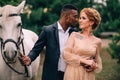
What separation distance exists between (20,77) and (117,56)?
618cm

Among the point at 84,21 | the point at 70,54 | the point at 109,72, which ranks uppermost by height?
the point at 84,21

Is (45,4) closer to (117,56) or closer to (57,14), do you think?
(57,14)

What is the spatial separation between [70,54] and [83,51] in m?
0.19

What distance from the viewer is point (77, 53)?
7.51 m

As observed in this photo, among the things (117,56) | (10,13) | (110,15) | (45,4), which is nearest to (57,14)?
(45,4)

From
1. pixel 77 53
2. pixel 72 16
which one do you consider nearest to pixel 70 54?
pixel 77 53

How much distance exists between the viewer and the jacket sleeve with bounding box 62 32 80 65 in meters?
7.48

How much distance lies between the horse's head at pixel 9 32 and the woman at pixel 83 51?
2.37 ft

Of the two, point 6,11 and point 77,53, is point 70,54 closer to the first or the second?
point 77,53

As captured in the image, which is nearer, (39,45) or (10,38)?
(10,38)

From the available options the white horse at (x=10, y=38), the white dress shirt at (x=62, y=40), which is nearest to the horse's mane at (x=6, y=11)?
the white horse at (x=10, y=38)

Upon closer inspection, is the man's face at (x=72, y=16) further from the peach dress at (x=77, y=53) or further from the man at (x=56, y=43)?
the peach dress at (x=77, y=53)

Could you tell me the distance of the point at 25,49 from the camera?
29.9ft

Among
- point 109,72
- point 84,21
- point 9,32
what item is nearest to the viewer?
point 84,21
